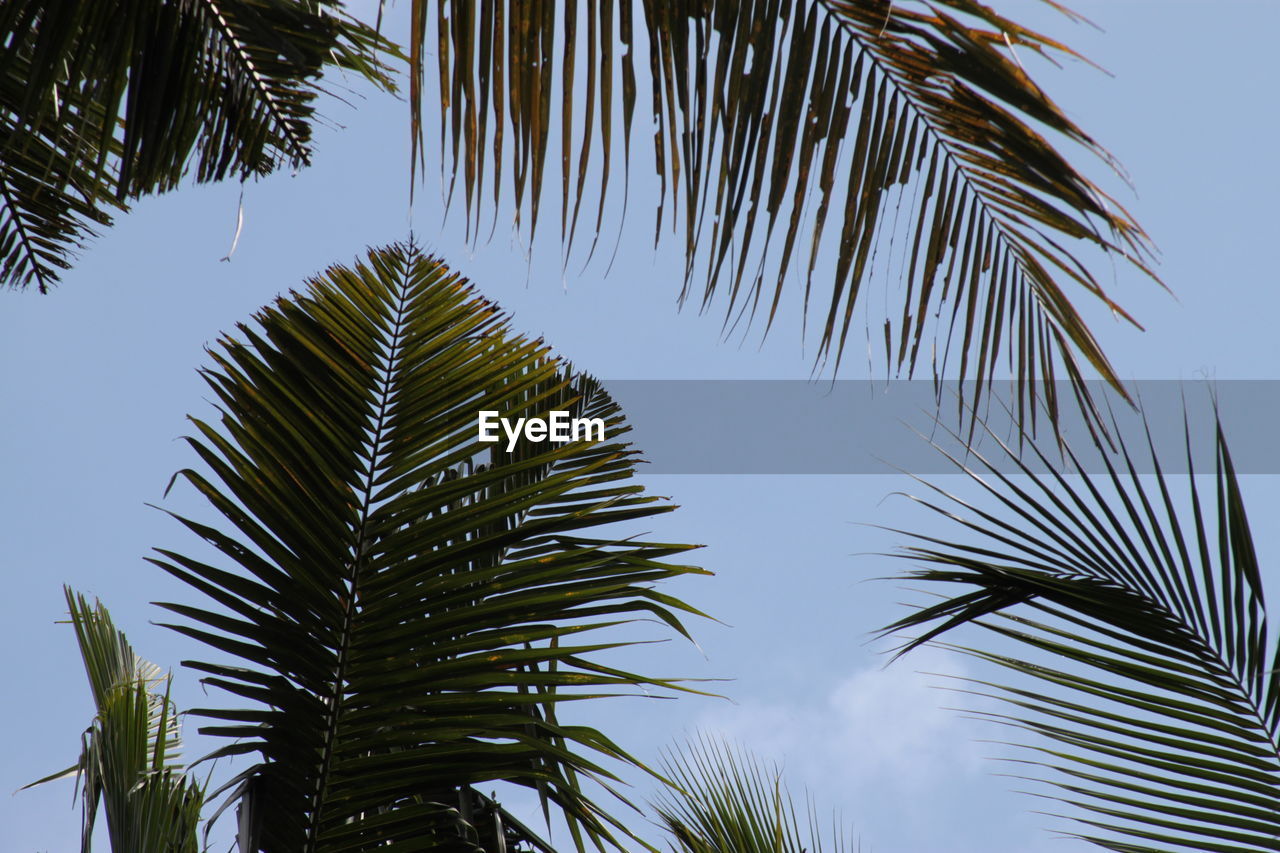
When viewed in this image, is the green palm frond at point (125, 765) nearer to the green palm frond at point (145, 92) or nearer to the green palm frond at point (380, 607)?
the green palm frond at point (380, 607)

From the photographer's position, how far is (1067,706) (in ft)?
5.85

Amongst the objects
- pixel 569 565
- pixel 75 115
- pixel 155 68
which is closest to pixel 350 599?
pixel 569 565

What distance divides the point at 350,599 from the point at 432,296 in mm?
559

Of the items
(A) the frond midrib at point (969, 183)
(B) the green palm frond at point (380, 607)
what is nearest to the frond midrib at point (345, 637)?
(B) the green palm frond at point (380, 607)

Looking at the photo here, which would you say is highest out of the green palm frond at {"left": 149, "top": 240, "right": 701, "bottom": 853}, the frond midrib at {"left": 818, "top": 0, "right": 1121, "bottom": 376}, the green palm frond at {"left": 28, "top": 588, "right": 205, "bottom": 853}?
the frond midrib at {"left": 818, "top": 0, "right": 1121, "bottom": 376}

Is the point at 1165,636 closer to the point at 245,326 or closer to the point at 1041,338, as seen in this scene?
the point at 1041,338

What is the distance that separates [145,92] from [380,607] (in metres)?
0.81

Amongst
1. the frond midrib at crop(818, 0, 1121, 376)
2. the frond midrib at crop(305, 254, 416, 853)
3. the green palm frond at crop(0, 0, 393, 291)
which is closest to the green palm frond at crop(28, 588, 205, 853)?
the frond midrib at crop(305, 254, 416, 853)

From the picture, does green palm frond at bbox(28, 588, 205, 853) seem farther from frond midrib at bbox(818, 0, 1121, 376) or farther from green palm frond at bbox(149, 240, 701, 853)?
frond midrib at bbox(818, 0, 1121, 376)

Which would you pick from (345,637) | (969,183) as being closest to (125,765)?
(345,637)

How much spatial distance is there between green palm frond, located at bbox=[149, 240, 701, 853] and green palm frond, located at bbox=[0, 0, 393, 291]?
0.37 meters

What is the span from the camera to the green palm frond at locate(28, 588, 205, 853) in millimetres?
1544

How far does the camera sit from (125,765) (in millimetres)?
2129

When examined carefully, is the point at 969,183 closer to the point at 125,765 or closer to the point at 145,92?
the point at 145,92
